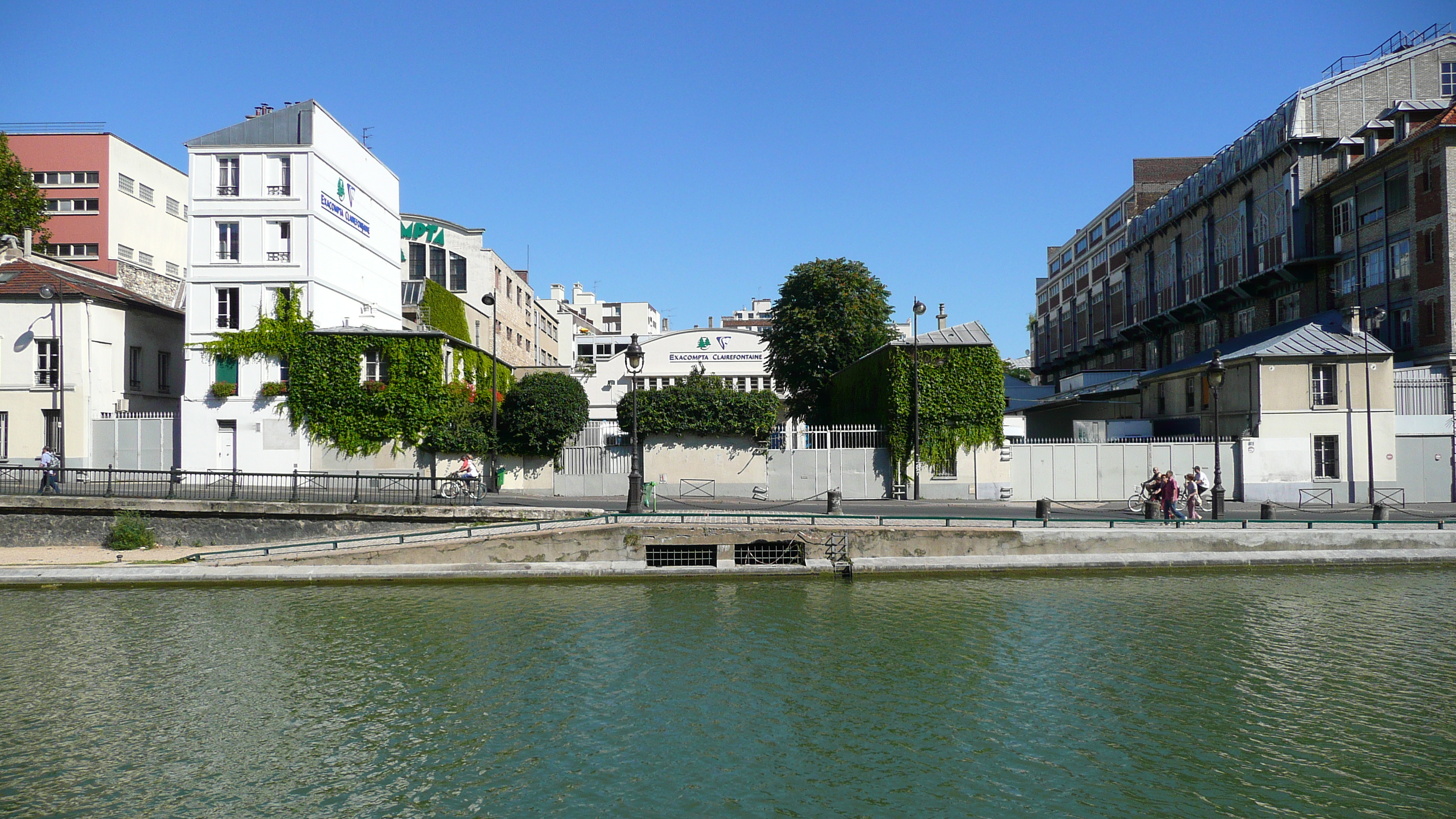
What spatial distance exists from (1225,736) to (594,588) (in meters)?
13.2

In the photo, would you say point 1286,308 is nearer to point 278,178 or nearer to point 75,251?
point 278,178

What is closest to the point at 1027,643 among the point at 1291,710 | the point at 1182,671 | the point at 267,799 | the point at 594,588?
the point at 1182,671

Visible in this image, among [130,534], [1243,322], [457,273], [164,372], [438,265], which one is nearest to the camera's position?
[130,534]

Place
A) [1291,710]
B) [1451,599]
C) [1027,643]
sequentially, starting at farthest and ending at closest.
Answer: [1451,599], [1027,643], [1291,710]

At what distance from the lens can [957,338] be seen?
31.4 metres

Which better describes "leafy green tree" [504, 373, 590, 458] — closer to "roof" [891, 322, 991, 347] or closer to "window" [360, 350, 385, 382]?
"window" [360, 350, 385, 382]

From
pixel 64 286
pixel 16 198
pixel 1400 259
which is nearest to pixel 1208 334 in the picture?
pixel 1400 259

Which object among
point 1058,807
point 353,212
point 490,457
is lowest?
point 1058,807

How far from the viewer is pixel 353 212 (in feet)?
116

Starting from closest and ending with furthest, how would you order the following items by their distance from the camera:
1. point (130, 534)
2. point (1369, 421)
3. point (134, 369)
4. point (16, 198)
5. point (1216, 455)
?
point (130, 534)
point (1216, 455)
point (1369, 421)
point (134, 369)
point (16, 198)

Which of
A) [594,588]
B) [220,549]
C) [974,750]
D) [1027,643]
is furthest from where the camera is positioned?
[220,549]

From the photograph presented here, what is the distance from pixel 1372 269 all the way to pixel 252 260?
43785 millimetres

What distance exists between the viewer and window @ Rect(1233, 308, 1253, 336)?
44.6m

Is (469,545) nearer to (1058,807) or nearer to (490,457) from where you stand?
(490,457)
